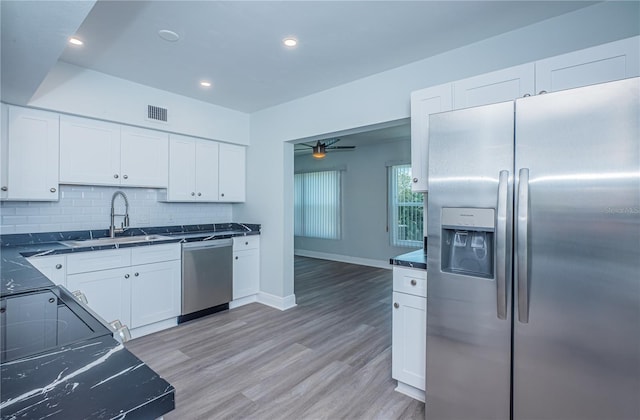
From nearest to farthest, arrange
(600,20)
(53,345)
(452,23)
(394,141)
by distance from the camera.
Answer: (53,345)
(600,20)
(452,23)
(394,141)

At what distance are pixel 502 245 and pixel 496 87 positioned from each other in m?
1.12

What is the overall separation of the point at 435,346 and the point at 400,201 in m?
4.71

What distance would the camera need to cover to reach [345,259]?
7.12m

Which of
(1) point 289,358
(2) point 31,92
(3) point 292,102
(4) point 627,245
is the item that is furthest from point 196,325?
(4) point 627,245

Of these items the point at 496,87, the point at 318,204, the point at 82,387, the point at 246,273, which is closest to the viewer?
the point at 82,387

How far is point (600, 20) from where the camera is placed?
2.00 metres

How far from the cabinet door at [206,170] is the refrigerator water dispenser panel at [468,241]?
3.17m

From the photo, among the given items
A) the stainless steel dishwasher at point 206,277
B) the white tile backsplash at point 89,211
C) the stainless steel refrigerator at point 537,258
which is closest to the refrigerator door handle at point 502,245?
the stainless steel refrigerator at point 537,258

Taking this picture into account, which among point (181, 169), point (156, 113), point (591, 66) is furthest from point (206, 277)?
point (591, 66)

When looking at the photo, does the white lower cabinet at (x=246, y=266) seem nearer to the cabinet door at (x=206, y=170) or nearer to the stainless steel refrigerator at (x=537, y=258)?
the cabinet door at (x=206, y=170)

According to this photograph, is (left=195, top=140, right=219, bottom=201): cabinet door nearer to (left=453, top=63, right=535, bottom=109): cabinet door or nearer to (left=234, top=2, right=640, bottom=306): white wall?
(left=234, top=2, right=640, bottom=306): white wall

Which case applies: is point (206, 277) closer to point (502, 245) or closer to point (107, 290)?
point (107, 290)

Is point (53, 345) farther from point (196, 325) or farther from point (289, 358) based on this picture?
point (196, 325)

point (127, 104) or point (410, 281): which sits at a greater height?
point (127, 104)
